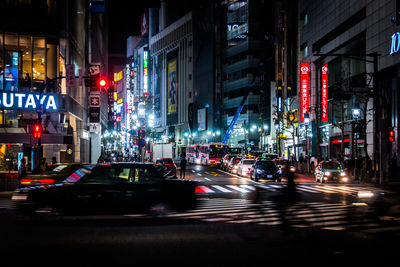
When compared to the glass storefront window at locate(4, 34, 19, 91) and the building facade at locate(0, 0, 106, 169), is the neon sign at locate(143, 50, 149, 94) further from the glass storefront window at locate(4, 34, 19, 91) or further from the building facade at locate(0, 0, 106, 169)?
the glass storefront window at locate(4, 34, 19, 91)

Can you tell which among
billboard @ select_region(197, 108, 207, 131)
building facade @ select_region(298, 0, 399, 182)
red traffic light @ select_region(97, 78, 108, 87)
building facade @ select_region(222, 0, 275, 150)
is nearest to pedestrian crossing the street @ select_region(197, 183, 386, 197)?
building facade @ select_region(298, 0, 399, 182)

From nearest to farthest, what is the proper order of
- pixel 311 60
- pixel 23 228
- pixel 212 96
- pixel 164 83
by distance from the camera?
pixel 23 228 < pixel 311 60 < pixel 212 96 < pixel 164 83

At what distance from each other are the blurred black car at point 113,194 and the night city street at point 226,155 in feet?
0.11

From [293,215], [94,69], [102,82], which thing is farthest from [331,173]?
[94,69]

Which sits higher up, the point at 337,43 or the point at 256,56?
the point at 256,56

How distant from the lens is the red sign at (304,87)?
6103 cm

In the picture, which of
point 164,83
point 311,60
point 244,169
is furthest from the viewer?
point 164,83

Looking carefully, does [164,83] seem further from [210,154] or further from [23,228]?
[23,228]

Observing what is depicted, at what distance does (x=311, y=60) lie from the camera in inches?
2448

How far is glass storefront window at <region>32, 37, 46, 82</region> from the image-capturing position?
1582 inches

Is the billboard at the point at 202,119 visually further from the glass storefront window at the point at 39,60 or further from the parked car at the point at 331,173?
the parked car at the point at 331,173

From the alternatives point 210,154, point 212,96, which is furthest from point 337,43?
point 212,96

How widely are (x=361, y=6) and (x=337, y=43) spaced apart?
27.0ft

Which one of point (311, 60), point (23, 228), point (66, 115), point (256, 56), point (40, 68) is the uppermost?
point (256, 56)
